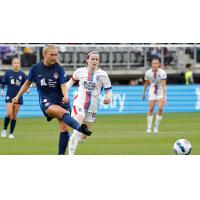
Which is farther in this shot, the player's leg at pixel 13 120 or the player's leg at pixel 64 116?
the player's leg at pixel 13 120

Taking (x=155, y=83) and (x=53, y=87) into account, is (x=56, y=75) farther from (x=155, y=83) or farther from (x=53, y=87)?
(x=155, y=83)

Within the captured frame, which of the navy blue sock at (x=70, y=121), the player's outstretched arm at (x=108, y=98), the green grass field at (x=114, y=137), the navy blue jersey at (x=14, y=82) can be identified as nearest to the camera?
the navy blue sock at (x=70, y=121)

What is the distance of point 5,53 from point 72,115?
2092 centimetres

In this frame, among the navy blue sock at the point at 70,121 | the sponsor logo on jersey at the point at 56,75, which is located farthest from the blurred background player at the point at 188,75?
the navy blue sock at the point at 70,121

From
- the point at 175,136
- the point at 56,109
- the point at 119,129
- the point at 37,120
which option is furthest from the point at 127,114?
the point at 56,109

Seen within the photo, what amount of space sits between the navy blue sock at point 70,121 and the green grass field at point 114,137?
2255 mm

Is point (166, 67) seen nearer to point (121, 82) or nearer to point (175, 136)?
point (121, 82)

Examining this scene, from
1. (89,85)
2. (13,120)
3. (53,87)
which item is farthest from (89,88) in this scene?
(13,120)

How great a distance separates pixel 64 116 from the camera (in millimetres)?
15688

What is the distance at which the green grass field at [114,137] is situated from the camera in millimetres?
18420

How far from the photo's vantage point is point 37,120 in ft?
101

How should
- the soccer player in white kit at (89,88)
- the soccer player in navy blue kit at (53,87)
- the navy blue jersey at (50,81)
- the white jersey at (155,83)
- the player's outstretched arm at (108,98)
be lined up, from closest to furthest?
the soccer player in navy blue kit at (53,87) < the navy blue jersey at (50,81) < the player's outstretched arm at (108,98) < the soccer player in white kit at (89,88) < the white jersey at (155,83)

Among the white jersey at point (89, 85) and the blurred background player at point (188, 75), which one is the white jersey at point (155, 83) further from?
the blurred background player at point (188, 75)

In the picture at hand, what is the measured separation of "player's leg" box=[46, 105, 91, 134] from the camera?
49.9 feet
